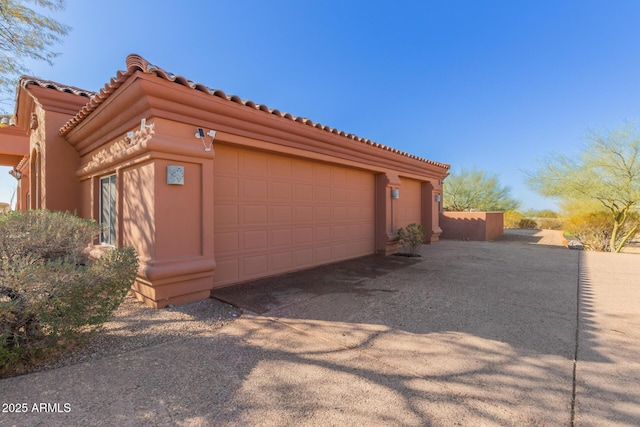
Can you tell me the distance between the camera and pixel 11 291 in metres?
2.41

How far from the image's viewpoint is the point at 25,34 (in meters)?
6.52

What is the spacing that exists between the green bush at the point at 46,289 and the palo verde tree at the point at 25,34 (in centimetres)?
604

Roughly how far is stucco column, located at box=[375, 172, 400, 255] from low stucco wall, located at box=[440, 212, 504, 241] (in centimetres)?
671

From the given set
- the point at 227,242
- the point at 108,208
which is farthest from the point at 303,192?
the point at 108,208

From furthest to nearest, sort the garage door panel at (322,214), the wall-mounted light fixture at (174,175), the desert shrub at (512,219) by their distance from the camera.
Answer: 1. the desert shrub at (512,219)
2. the garage door panel at (322,214)
3. the wall-mounted light fixture at (174,175)

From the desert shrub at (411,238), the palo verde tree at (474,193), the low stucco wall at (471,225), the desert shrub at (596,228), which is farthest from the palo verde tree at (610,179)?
the palo verde tree at (474,193)

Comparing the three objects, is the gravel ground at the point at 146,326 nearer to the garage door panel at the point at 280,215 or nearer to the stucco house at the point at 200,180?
the stucco house at the point at 200,180

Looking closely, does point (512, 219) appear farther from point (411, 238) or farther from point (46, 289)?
point (46, 289)

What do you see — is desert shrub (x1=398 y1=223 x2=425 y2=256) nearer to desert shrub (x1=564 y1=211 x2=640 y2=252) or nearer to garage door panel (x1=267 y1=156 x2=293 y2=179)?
garage door panel (x1=267 y1=156 x2=293 y2=179)

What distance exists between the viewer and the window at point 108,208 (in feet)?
18.3

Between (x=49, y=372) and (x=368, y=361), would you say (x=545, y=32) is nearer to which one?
(x=368, y=361)

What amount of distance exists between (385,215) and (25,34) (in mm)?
10146

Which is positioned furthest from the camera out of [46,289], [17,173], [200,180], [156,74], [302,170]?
[17,173]

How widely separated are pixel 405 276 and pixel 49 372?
5690 mm
